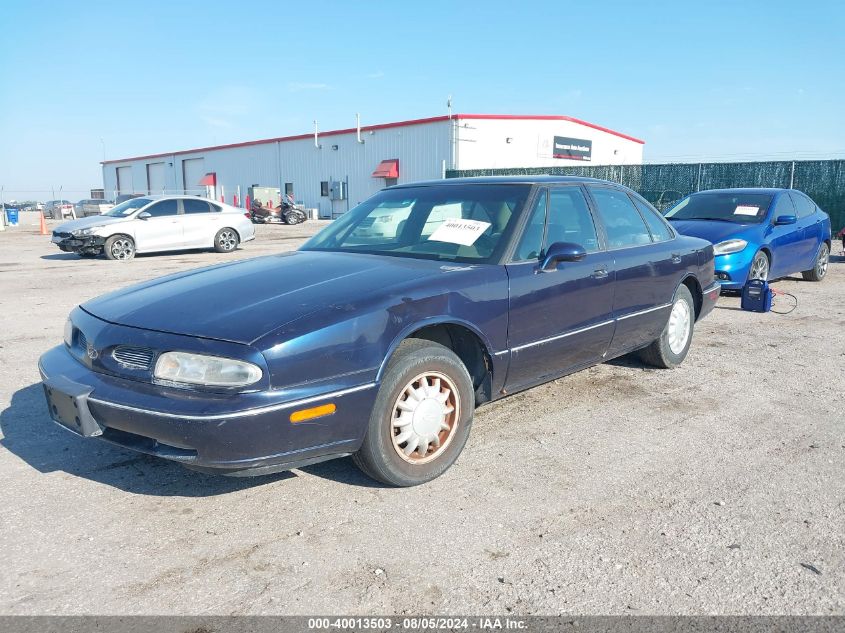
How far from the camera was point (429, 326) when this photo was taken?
11.3 feet

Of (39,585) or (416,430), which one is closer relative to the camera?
(39,585)

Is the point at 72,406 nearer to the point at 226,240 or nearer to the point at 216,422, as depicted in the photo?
the point at 216,422

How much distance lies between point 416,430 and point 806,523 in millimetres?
1805

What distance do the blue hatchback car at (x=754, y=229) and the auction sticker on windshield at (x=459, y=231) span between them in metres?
5.81

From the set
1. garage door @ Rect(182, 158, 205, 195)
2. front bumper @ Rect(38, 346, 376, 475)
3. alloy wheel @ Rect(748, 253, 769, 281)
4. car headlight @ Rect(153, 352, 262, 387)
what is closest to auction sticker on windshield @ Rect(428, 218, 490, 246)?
A: front bumper @ Rect(38, 346, 376, 475)

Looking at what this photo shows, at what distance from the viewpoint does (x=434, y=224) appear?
421 cm

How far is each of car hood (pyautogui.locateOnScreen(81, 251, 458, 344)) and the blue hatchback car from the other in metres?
6.35

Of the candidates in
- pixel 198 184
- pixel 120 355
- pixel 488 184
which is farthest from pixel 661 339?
pixel 198 184

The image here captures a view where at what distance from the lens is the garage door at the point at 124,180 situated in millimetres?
59500

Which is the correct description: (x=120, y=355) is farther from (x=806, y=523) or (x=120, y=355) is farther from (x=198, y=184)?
(x=198, y=184)

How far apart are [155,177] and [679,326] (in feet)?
186

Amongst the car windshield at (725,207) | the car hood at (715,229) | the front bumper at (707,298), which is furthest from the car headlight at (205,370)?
the car windshield at (725,207)

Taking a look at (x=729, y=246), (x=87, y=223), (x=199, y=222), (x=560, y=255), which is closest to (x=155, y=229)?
(x=199, y=222)

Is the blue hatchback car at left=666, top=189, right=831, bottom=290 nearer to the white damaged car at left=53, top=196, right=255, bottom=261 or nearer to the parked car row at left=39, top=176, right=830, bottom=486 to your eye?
the parked car row at left=39, top=176, right=830, bottom=486
